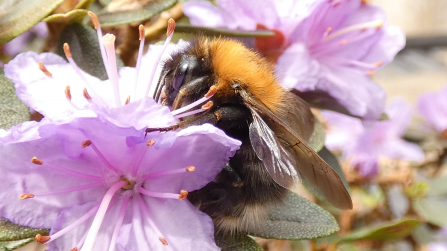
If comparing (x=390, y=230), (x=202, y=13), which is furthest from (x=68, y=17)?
(x=390, y=230)

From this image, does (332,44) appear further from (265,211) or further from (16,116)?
(16,116)

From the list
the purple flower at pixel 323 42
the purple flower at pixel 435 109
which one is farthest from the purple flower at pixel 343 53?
the purple flower at pixel 435 109

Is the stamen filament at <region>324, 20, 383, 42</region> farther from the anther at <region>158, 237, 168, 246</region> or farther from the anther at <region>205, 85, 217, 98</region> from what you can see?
the anther at <region>158, 237, 168, 246</region>

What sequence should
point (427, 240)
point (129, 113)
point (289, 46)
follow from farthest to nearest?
1. point (427, 240)
2. point (289, 46)
3. point (129, 113)

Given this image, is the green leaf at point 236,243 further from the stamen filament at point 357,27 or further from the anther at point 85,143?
the stamen filament at point 357,27

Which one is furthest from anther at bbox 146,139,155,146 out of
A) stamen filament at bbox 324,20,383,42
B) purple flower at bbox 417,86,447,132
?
purple flower at bbox 417,86,447,132

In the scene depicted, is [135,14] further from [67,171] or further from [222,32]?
[67,171]

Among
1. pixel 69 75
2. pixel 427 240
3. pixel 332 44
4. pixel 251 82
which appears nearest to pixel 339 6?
pixel 332 44
